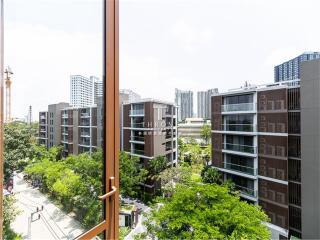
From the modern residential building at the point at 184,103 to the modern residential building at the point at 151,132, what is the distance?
721mm

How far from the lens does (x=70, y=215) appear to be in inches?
27.2

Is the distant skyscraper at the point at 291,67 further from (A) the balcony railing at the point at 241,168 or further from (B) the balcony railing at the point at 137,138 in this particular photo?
(B) the balcony railing at the point at 137,138

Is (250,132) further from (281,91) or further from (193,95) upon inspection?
(193,95)

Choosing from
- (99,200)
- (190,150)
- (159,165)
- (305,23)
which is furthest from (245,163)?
(99,200)

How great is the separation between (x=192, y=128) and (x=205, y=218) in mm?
2137

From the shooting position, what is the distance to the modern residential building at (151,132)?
452 centimetres

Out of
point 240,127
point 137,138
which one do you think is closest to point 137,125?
point 137,138

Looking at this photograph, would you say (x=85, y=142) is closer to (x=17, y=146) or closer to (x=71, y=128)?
(x=71, y=128)

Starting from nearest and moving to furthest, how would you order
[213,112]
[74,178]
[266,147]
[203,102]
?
[74,178], [203,102], [266,147], [213,112]

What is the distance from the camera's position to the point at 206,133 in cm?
481

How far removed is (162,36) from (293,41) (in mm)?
1626

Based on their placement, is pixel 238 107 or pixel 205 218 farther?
pixel 238 107

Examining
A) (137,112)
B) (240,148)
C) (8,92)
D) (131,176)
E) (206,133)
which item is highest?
(137,112)

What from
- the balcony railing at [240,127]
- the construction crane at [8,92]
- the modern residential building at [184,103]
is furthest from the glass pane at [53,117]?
the balcony railing at [240,127]
